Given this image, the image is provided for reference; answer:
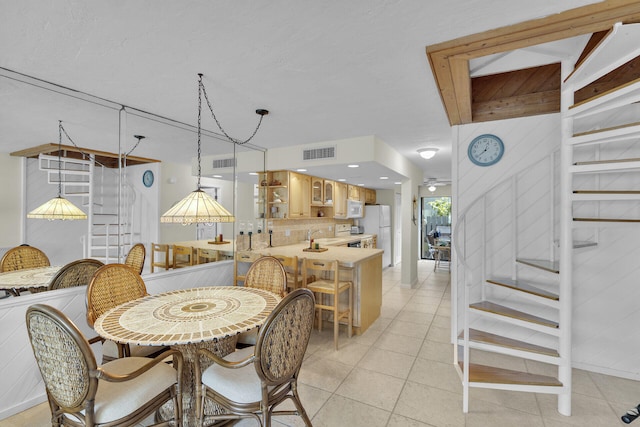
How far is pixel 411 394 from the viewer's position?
2188 millimetres

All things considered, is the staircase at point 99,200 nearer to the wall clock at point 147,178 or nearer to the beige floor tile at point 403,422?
the wall clock at point 147,178

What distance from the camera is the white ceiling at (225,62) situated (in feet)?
4.53

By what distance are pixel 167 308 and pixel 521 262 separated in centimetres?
280

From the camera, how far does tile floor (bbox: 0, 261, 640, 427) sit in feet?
6.26

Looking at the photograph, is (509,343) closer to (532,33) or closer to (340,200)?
(532,33)

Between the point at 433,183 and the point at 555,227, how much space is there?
5.68 meters

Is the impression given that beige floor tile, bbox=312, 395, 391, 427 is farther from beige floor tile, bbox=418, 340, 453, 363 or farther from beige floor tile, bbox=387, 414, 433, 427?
beige floor tile, bbox=418, 340, 453, 363

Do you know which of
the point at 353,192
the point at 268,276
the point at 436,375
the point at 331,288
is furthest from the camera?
the point at 353,192

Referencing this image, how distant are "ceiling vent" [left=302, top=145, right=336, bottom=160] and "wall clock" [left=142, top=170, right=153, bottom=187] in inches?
74.9

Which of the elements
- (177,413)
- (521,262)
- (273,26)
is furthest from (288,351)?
(521,262)

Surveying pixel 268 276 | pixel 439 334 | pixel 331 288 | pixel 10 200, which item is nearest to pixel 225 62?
pixel 268 276

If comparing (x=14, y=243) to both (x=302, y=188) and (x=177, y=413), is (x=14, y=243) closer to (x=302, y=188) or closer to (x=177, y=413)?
(x=177, y=413)

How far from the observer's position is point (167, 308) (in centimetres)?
193

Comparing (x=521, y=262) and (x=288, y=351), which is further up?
(x=521, y=262)
